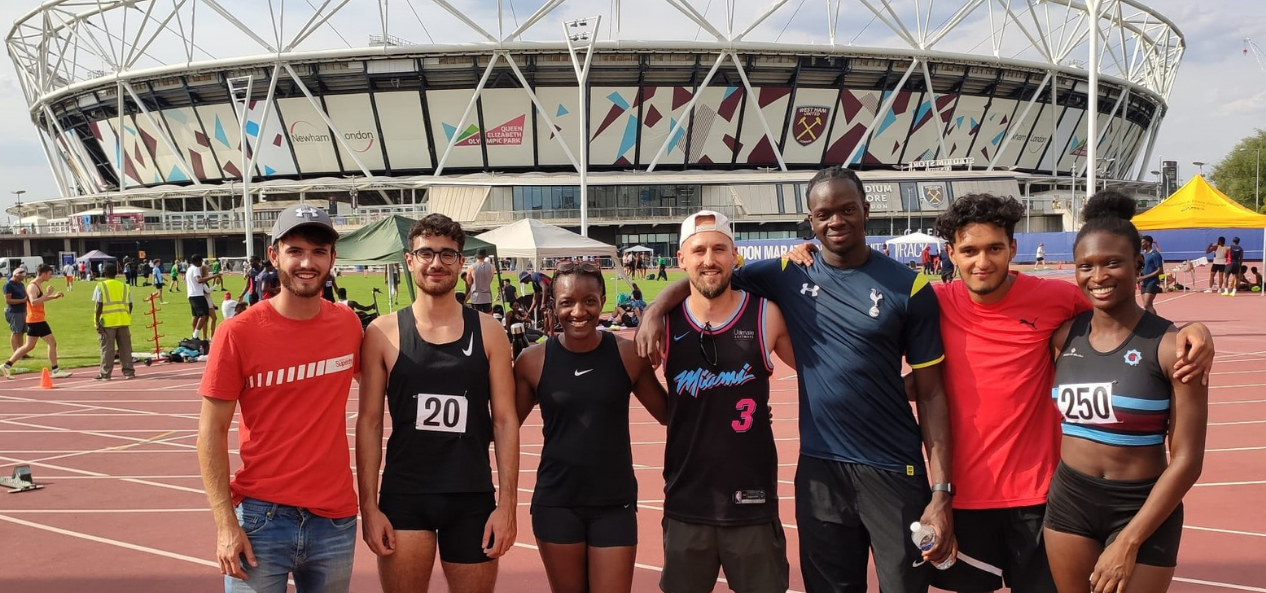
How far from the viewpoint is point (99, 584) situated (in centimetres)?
502

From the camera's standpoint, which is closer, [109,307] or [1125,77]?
[109,307]

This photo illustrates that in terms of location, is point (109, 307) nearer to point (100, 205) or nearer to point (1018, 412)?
point (1018, 412)

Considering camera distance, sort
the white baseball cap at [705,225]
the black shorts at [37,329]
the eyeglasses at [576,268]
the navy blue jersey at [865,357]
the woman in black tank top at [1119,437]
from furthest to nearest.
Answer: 1. the black shorts at [37,329]
2. the eyeglasses at [576,268]
3. the white baseball cap at [705,225]
4. the navy blue jersey at [865,357]
5. the woman in black tank top at [1119,437]

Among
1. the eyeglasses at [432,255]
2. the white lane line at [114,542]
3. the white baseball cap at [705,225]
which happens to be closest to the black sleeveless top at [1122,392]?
the white baseball cap at [705,225]

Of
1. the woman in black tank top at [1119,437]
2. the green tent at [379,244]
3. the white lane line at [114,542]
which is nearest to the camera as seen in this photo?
the woman in black tank top at [1119,437]

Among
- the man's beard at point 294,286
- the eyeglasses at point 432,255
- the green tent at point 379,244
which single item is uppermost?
the green tent at point 379,244

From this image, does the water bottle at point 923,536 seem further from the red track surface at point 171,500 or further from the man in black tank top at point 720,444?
the red track surface at point 171,500

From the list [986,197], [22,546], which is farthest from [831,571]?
[22,546]

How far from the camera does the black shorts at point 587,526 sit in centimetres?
334

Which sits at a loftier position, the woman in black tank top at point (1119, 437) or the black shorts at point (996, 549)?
the woman in black tank top at point (1119, 437)

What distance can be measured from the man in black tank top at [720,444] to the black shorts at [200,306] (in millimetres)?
15864

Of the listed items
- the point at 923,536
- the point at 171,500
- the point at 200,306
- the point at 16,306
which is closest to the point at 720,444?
the point at 923,536

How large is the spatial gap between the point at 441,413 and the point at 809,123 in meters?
56.7

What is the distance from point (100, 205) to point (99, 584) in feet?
229
